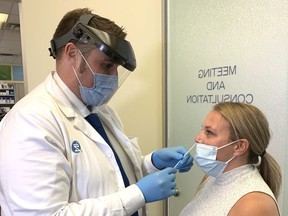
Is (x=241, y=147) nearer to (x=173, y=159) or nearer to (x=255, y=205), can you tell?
(x=255, y=205)

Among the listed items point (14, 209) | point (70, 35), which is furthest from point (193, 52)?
point (14, 209)


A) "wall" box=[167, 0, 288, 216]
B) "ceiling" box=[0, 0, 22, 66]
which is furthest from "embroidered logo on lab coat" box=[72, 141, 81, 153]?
"ceiling" box=[0, 0, 22, 66]

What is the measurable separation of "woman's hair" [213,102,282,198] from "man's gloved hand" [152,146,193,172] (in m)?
0.29

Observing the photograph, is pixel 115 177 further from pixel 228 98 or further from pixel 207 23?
pixel 207 23

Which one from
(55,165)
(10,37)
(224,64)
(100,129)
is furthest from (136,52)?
(10,37)

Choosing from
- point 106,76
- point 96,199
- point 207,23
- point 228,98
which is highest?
point 207,23

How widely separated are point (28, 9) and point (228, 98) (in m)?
1.26

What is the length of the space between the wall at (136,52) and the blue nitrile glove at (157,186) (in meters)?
0.86

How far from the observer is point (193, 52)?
1580 mm

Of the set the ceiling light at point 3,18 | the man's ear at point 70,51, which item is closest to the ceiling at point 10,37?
the ceiling light at point 3,18

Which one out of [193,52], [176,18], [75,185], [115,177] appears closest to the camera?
[75,185]

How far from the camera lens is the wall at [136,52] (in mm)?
1617

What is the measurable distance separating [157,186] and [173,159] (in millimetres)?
331

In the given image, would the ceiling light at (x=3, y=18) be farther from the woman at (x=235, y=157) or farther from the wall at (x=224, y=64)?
the woman at (x=235, y=157)
